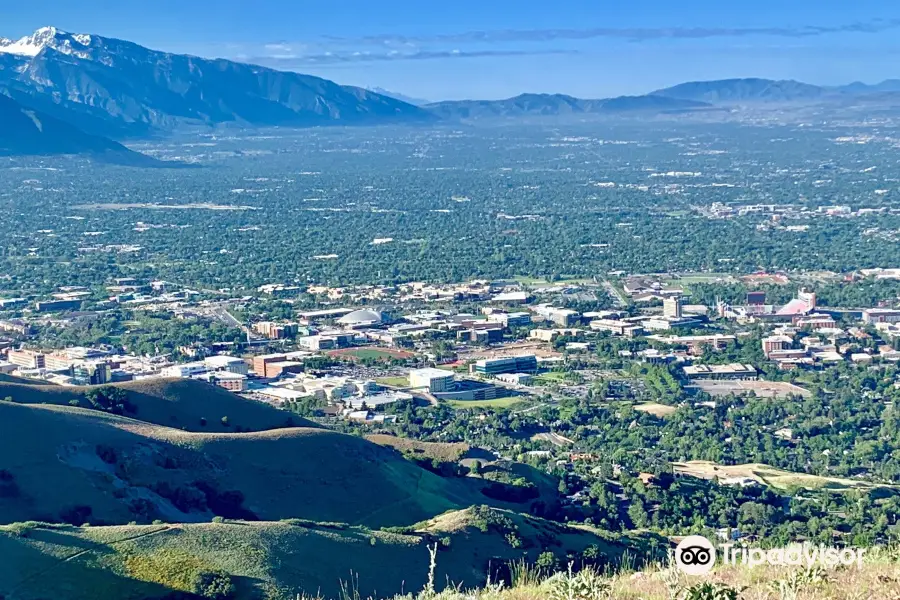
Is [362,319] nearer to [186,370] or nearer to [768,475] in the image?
[186,370]

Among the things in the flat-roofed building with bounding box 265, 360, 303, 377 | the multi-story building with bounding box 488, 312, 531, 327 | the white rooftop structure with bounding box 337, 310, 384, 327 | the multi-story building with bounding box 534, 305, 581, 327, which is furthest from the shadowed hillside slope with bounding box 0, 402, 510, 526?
the multi-story building with bounding box 534, 305, 581, 327

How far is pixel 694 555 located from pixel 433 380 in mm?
46060

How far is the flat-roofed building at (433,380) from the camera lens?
55844mm

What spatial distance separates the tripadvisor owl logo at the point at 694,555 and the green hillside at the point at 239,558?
1150 cm

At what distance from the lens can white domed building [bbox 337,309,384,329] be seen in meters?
72.1

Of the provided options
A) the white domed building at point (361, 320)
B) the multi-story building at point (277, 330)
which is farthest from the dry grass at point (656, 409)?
the multi-story building at point (277, 330)

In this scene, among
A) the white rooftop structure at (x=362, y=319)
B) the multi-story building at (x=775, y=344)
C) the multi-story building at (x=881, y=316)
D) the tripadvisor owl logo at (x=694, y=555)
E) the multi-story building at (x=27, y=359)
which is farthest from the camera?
the white rooftop structure at (x=362, y=319)

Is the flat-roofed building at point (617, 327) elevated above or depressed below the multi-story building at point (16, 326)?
above

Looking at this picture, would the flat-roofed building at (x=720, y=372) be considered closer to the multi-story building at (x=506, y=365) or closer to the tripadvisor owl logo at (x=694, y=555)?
the multi-story building at (x=506, y=365)

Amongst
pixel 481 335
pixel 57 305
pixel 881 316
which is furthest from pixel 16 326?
pixel 881 316

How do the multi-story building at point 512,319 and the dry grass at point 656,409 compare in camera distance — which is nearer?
the dry grass at point 656,409

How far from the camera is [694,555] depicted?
10.1m

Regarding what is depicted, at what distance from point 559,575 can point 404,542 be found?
16.8 metres

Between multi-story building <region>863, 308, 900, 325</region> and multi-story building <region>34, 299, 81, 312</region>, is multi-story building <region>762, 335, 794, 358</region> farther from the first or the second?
multi-story building <region>34, 299, 81, 312</region>
